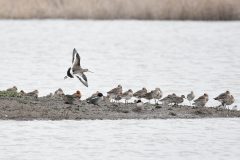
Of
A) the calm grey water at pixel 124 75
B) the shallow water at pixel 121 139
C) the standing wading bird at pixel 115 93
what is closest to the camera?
the shallow water at pixel 121 139

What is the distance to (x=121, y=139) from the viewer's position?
560 inches

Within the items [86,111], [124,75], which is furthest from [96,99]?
[124,75]

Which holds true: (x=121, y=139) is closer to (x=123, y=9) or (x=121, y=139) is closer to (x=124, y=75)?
(x=124, y=75)

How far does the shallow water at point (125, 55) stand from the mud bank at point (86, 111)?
222 cm

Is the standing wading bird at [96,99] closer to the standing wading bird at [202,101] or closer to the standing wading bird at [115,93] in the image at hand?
the standing wading bird at [115,93]

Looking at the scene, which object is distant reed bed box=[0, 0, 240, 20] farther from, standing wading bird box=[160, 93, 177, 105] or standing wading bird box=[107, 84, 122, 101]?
standing wading bird box=[160, 93, 177, 105]

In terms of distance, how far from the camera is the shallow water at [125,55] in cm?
2241

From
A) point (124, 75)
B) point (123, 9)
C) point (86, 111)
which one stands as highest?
point (123, 9)

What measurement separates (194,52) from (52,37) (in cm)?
826

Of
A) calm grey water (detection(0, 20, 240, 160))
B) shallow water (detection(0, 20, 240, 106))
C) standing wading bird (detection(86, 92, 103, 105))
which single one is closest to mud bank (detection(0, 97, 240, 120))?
standing wading bird (detection(86, 92, 103, 105))

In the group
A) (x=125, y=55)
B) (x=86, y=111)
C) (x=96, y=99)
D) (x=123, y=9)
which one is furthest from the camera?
(x=123, y=9)

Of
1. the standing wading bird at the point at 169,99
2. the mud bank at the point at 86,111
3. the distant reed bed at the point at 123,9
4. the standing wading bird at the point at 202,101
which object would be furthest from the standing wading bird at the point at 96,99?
the distant reed bed at the point at 123,9

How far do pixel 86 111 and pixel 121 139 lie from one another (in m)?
1.98

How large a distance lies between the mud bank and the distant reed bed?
20.8m
